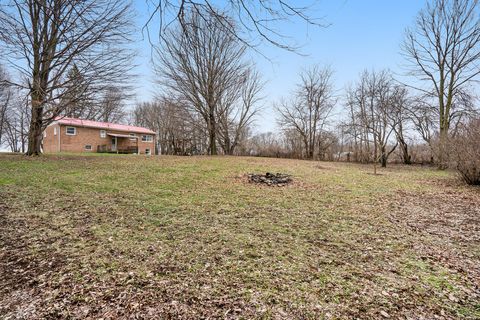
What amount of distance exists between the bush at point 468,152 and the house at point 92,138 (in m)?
24.7

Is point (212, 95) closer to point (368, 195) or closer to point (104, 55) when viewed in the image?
point (104, 55)

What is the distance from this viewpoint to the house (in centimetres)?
2330

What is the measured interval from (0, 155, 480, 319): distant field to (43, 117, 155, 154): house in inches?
822

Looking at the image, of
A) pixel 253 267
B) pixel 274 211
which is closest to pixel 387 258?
pixel 253 267

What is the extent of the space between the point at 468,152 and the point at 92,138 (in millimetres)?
28969

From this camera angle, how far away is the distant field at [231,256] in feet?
6.15

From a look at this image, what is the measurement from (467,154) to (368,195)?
4.08 metres

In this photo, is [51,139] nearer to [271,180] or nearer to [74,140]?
[74,140]

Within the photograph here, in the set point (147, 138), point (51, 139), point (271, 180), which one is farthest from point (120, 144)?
point (271, 180)

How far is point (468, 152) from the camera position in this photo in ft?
24.3

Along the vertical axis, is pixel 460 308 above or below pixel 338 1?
below

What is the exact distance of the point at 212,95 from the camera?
18.8 metres

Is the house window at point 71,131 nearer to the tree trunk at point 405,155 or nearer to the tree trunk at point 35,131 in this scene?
the tree trunk at point 35,131

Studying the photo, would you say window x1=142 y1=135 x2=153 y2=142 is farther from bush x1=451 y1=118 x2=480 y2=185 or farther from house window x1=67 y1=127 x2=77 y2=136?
bush x1=451 y1=118 x2=480 y2=185
